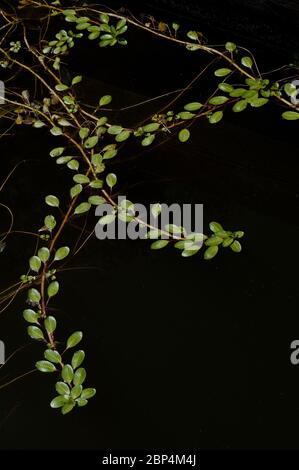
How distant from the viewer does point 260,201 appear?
1522mm

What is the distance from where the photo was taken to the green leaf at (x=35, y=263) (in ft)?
4.57

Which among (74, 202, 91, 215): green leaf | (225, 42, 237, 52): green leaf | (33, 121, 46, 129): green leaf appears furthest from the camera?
(225, 42, 237, 52): green leaf

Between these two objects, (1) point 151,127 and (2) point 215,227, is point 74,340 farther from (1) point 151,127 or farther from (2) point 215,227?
(1) point 151,127

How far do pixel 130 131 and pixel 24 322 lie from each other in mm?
630

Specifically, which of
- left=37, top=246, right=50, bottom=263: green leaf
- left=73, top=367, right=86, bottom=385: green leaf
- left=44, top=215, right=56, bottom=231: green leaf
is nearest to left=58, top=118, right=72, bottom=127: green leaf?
left=44, top=215, right=56, bottom=231: green leaf

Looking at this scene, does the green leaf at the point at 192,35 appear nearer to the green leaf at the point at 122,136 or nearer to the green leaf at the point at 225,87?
the green leaf at the point at 225,87

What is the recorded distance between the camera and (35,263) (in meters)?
1.40

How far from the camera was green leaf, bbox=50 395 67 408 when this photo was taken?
1184mm

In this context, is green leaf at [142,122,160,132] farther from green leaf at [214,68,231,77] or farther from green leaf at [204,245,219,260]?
green leaf at [204,245,219,260]

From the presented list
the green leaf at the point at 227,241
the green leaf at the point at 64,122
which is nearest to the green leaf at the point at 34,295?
the green leaf at the point at 227,241

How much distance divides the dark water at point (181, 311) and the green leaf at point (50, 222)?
0.16 feet

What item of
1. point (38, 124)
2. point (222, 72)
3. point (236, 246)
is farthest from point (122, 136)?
point (236, 246)

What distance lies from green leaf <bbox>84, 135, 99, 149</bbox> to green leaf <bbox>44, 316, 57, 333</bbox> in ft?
1.73

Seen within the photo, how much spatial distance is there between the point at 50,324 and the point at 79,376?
146 millimetres
